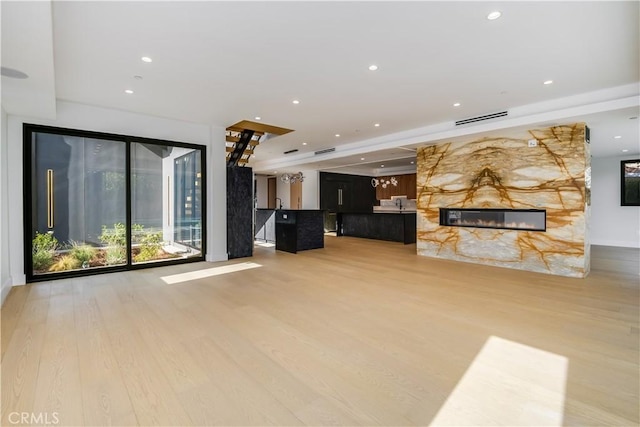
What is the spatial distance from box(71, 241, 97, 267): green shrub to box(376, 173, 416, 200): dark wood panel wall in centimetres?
1017

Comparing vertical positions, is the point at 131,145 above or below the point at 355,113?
below

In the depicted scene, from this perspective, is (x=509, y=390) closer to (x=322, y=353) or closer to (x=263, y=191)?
(x=322, y=353)

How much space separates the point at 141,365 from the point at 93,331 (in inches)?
39.9

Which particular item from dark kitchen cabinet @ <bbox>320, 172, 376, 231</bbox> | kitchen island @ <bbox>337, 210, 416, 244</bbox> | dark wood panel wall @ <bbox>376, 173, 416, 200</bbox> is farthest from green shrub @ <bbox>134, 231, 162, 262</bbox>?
dark wood panel wall @ <bbox>376, 173, 416, 200</bbox>

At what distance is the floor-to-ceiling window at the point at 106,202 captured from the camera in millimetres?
4789

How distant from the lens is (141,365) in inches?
89.2

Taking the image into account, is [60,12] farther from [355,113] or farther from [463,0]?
[355,113]

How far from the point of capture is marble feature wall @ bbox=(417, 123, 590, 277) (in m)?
5.11

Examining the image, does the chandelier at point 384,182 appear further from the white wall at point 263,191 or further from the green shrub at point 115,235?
the green shrub at point 115,235

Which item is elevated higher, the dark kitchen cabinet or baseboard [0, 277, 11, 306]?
the dark kitchen cabinet

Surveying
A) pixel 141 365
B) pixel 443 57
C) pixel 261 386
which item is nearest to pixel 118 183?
pixel 141 365

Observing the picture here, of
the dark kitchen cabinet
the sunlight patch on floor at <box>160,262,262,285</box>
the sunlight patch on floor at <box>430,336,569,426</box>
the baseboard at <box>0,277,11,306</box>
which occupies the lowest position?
the sunlight patch on floor at <box>430,336,569,426</box>

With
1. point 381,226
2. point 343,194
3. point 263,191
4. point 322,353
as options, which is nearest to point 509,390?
point 322,353

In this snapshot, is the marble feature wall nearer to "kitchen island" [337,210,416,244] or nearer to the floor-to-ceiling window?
"kitchen island" [337,210,416,244]
